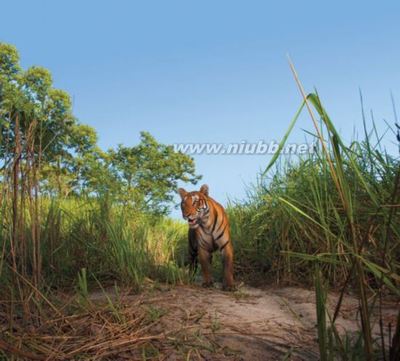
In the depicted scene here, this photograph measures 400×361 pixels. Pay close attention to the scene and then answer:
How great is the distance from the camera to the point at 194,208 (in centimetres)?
412

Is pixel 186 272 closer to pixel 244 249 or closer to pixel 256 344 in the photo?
pixel 244 249

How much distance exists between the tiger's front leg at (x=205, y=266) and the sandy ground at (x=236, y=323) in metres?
0.39

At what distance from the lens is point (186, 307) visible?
2775mm

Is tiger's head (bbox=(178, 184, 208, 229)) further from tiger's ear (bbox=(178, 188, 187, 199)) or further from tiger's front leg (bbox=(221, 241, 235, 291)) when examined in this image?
tiger's front leg (bbox=(221, 241, 235, 291))

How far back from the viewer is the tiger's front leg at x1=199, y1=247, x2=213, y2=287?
12.9 ft

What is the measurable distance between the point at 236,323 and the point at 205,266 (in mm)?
1535

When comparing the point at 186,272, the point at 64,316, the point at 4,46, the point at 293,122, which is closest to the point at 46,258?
the point at 186,272

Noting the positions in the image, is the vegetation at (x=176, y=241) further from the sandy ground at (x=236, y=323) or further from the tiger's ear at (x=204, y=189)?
the tiger's ear at (x=204, y=189)

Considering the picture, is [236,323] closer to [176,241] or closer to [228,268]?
[228,268]

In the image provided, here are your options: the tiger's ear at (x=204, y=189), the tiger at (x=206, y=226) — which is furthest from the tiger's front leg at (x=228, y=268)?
the tiger's ear at (x=204, y=189)

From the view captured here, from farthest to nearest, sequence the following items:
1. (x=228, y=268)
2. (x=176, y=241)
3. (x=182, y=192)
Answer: (x=176, y=241) < (x=182, y=192) < (x=228, y=268)

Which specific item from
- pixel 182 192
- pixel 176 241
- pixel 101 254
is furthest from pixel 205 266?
pixel 176 241

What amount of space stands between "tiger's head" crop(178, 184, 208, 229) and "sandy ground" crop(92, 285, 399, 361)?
2.50ft

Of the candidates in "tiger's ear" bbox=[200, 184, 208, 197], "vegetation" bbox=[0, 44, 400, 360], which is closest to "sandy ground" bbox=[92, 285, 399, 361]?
"vegetation" bbox=[0, 44, 400, 360]
